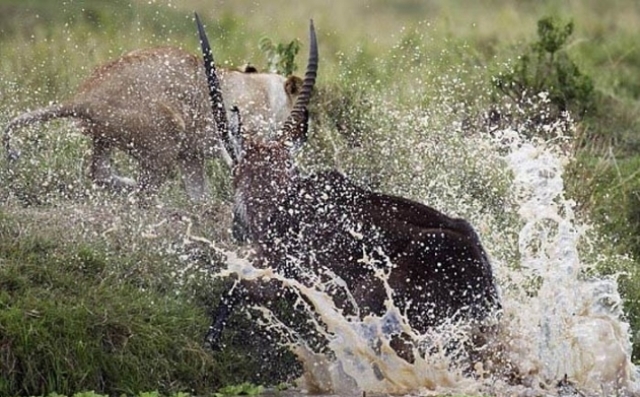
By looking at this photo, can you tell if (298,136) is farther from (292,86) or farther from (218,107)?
(292,86)

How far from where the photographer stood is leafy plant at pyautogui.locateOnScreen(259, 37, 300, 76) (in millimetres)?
11883

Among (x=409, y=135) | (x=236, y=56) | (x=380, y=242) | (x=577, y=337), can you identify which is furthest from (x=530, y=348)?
(x=236, y=56)

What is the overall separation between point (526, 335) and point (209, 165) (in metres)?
2.83

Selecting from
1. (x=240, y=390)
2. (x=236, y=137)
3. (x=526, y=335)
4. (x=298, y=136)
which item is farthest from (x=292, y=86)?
(x=240, y=390)

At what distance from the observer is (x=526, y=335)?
7.76 metres

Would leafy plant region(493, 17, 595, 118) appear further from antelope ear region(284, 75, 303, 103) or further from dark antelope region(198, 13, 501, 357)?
dark antelope region(198, 13, 501, 357)

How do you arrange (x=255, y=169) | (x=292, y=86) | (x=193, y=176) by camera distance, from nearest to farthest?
(x=255, y=169)
(x=193, y=176)
(x=292, y=86)

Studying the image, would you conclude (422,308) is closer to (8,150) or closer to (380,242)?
(380,242)

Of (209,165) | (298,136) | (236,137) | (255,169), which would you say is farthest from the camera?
(209,165)

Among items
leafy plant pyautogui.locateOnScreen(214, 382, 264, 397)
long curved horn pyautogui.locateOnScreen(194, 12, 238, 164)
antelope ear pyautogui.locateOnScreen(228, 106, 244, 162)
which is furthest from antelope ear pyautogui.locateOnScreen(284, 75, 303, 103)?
leafy plant pyautogui.locateOnScreen(214, 382, 264, 397)

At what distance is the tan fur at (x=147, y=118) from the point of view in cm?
956

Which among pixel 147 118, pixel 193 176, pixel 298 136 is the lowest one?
pixel 298 136

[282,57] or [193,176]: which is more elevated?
[282,57]

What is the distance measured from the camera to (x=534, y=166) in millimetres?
8148
